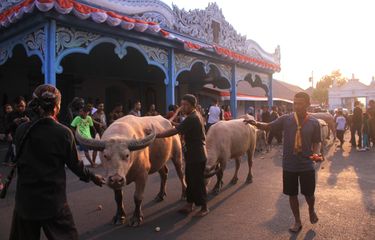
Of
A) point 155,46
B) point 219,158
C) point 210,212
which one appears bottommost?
point 210,212

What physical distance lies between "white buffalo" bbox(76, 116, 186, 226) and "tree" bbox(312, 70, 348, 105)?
55784 mm

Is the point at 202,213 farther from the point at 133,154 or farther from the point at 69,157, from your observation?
the point at 69,157

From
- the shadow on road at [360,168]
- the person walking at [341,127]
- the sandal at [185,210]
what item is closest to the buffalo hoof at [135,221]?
the sandal at [185,210]

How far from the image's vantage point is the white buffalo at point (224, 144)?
20.2 feet

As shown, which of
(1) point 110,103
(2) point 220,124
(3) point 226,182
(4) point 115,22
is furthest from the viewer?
(1) point 110,103

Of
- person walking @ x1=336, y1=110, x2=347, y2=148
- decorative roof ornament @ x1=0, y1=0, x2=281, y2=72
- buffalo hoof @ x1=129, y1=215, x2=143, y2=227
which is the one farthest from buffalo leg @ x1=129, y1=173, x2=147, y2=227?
person walking @ x1=336, y1=110, x2=347, y2=148

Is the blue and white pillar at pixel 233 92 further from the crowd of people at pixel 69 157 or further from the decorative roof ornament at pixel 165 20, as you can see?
the crowd of people at pixel 69 157

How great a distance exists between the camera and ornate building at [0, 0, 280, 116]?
8227 mm

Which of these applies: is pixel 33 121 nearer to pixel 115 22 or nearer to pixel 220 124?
pixel 220 124

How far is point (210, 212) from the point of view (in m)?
5.44

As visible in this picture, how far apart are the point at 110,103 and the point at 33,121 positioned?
13859 mm

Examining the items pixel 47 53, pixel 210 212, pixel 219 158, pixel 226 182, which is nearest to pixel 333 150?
pixel 226 182

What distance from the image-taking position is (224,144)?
650 centimetres

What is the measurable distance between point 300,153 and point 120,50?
22.1 feet
